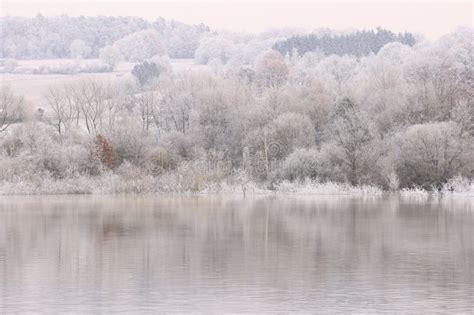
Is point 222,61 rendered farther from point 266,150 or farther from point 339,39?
point 266,150

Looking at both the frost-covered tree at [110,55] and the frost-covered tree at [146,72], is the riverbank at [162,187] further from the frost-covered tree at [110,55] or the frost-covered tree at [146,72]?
the frost-covered tree at [110,55]

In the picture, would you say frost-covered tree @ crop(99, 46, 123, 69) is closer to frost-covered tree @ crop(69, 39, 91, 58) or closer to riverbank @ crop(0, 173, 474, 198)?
frost-covered tree @ crop(69, 39, 91, 58)

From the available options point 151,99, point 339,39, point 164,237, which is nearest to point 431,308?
point 164,237

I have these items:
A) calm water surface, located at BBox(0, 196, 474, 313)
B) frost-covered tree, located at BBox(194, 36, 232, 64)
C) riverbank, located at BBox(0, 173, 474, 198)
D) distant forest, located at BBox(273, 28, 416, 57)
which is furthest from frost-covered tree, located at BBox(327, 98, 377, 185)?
frost-covered tree, located at BBox(194, 36, 232, 64)

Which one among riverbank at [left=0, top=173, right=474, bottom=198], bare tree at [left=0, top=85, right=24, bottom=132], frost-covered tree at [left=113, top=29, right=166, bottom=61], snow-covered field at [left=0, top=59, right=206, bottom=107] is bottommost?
riverbank at [left=0, top=173, right=474, bottom=198]

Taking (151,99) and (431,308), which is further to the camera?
(151,99)

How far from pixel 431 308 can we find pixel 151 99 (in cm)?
6834

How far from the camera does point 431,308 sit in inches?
677

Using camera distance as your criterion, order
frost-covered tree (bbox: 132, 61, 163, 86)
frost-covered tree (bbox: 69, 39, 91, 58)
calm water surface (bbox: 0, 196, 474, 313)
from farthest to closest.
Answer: frost-covered tree (bbox: 69, 39, 91, 58) < frost-covered tree (bbox: 132, 61, 163, 86) < calm water surface (bbox: 0, 196, 474, 313)

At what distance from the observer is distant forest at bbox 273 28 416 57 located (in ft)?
471

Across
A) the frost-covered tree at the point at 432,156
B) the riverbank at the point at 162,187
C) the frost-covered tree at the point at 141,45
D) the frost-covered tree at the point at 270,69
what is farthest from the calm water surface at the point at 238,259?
the frost-covered tree at the point at 141,45

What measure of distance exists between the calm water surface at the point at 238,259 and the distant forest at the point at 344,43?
10252cm

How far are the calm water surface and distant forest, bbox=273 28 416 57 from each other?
103m

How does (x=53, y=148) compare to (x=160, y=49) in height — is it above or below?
below
